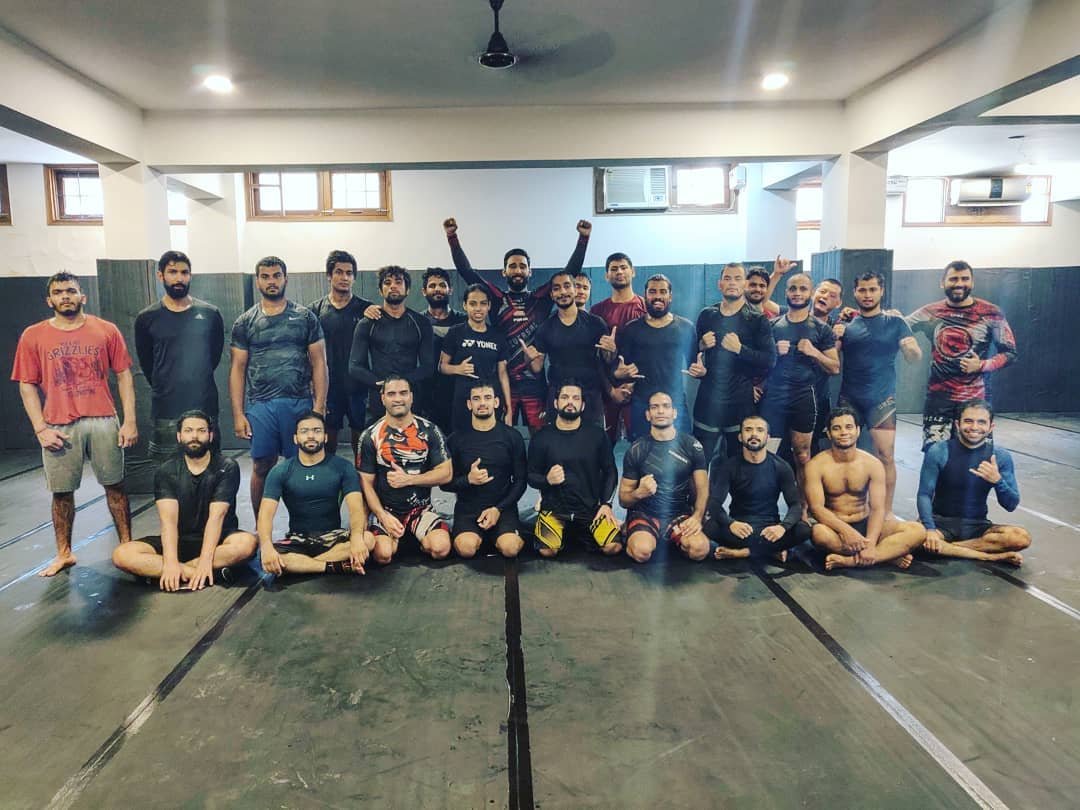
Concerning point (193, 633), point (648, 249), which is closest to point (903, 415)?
point (648, 249)

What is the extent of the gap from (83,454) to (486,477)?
225 cm

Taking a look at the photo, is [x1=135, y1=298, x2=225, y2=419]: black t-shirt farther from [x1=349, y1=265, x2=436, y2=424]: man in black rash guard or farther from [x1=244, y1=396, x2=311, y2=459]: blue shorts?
[x1=349, y1=265, x2=436, y2=424]: man in black rash guard

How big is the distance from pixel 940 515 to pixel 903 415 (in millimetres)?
5822

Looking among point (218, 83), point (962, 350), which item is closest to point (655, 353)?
point (962, 350)

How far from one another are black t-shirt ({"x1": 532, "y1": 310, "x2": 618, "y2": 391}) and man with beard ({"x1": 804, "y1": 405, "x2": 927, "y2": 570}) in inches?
55.5

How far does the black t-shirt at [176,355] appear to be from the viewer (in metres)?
4.46

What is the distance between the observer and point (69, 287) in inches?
161

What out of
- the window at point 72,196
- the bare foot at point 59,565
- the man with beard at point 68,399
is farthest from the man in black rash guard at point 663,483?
the window at point 72,196

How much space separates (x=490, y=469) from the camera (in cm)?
424

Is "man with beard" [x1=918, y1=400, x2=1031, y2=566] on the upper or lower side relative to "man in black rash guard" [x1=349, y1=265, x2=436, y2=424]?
lower

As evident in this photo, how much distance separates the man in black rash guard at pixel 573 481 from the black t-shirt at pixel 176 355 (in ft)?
6.81

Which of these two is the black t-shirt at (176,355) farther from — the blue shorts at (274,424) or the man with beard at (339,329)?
the man with beard at (339,329)

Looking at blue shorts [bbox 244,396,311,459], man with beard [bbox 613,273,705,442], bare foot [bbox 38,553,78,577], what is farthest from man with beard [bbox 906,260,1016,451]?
bare foot [bbox 38,553,78,577]

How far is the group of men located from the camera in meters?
3.97
